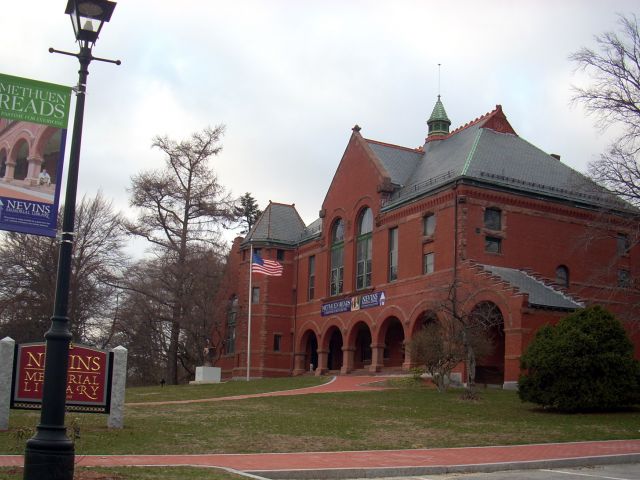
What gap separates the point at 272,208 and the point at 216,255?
723 centimetres

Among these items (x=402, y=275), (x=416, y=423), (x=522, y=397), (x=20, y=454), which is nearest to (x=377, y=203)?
(x=402, y=275)

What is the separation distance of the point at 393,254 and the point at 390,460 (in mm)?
28702

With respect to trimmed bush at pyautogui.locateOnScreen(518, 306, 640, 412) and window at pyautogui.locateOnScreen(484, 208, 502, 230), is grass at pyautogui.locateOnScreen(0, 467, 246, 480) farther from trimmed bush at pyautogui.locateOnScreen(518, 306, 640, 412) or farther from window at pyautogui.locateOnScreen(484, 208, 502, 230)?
window at pyautogui.locateOnScreen(484, 208, 502, 230)

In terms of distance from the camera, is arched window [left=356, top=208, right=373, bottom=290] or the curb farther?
arched window [left=356, top=208, right=373, bottom=290]

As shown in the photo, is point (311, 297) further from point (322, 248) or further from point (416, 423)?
point (416, 423)

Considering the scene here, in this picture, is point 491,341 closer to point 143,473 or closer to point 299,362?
point 143,473

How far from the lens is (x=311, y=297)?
52.3m

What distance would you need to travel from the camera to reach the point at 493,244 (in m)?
37.5

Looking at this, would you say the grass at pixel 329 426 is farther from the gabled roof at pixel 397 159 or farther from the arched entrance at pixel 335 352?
the arched entrance at pixel 335 352

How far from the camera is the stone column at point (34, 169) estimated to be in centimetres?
1030

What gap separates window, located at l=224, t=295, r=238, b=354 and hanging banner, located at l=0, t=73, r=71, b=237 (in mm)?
47394

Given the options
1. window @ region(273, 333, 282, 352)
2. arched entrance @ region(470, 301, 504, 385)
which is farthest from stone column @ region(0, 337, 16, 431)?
window @ region(273, 333, 282, 352)

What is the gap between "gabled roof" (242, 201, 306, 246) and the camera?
55.5 meters

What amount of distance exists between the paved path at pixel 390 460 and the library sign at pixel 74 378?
3586 mm
